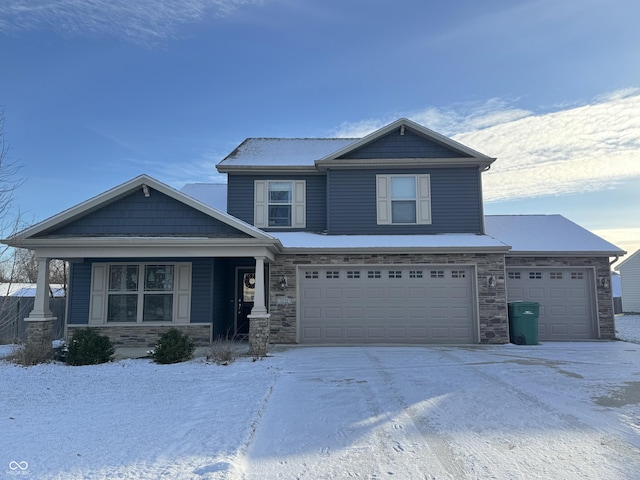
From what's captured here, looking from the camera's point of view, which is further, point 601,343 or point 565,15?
point 601,343

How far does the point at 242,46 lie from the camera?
1182cm

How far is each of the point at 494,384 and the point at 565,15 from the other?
8.27m

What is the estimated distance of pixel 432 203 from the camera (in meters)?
13.3

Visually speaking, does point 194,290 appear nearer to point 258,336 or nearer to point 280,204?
point 258,336

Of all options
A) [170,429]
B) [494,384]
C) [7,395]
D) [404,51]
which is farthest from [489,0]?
[7,395]

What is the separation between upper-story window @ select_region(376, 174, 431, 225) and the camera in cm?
1329

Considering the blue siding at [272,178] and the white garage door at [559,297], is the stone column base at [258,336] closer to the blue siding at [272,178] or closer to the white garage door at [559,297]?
the blue siding at [272,178]

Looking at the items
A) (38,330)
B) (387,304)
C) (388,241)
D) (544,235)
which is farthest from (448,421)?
(544,235)

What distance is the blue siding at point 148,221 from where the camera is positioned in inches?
416

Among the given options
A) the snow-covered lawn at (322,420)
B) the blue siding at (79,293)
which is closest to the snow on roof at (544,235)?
the snow-covered lawn at (322,420)

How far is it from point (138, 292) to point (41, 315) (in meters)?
2.34

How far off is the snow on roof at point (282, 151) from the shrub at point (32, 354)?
6.83m

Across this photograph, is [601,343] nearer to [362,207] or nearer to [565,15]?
[362,207]

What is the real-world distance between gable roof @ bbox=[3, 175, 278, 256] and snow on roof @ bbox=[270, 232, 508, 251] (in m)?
1.93
